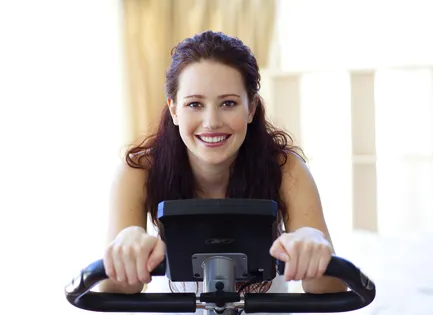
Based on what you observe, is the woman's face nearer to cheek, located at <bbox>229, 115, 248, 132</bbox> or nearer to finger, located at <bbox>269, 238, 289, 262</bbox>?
cheek, located at <bbox>229, 115, 248, 132</bbox>

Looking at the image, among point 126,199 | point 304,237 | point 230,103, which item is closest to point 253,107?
point 230,103

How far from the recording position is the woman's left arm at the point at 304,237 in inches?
44.3

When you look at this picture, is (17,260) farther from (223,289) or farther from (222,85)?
(223,289)

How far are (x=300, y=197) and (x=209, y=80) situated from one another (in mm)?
423

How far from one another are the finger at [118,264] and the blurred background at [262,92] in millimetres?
1447

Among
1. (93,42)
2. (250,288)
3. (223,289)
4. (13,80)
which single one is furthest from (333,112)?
(223,289)

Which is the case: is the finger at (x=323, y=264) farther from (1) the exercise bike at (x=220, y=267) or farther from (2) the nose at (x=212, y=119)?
(2) the nose at (x=212, y=119)

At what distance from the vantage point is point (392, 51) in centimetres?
388

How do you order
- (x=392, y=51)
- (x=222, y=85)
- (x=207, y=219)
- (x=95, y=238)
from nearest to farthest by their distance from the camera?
(x=207, y=219) < (x=222, y=85) < (x=95, y=238) < (x=392, y=51)

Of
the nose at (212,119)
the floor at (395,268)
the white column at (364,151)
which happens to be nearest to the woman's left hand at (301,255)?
the nose at (212,119)

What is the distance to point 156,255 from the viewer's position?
1.12 meters

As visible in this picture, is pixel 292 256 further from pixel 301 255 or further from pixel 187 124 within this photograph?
pixel 187 124

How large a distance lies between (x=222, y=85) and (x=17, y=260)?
5.10ft

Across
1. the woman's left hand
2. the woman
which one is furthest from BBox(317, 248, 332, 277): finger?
the woman
